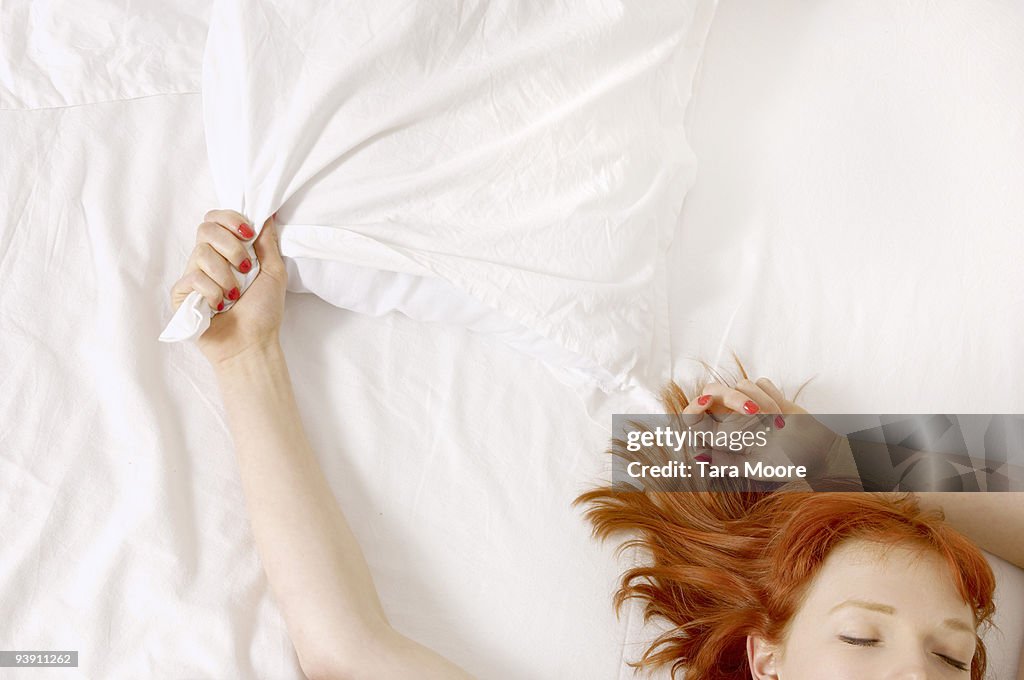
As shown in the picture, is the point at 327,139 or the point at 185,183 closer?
the point at 327,139

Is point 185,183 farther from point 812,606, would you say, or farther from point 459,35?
point 812,606

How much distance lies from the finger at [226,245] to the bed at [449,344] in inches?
4.6

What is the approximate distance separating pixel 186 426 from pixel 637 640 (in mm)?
671

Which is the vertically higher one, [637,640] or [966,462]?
[966,462]

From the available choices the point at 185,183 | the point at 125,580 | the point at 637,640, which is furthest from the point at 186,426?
the point at 637,640

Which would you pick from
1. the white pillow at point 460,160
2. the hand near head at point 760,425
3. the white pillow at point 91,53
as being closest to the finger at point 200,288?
the white pillow at point 460,160

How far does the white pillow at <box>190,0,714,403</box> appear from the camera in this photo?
43.9 inches

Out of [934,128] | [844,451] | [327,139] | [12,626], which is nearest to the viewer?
[12,626]

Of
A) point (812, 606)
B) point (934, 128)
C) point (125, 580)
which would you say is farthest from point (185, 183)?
point (934, 128)

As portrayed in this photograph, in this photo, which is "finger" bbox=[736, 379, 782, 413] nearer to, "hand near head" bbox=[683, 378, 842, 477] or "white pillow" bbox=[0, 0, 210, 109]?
"hand near head" bbox=[683, 378, 842, 477]

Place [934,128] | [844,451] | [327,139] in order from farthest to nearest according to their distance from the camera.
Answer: [934,128] < [844,451] < [327,139]

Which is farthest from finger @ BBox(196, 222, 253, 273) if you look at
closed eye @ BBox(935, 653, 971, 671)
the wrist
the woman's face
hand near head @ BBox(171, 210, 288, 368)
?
closed eye @ BBox(935, 653, 971, 671)

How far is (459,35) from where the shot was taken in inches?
45.7

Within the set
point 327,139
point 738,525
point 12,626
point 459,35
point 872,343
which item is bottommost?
point 12,626
